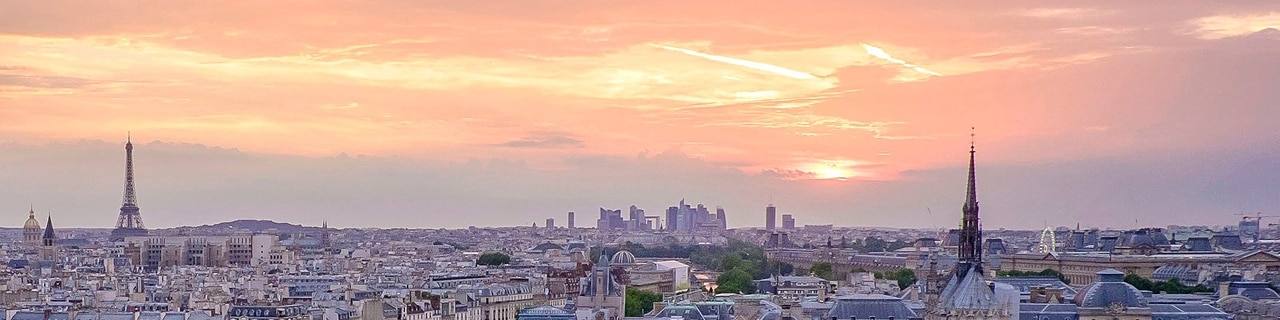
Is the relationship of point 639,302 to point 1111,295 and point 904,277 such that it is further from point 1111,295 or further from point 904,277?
point 1111,295

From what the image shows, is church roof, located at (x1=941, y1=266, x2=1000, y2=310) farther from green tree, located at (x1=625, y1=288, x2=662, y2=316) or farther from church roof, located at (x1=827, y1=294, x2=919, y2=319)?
green tree, located at (x1=625, y1=288, x2=662, y2=316)

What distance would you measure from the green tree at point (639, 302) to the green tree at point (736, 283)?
13173 millimetres

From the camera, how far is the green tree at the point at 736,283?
138 m

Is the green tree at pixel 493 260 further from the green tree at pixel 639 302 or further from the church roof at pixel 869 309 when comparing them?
the church roof at pixel 869 309

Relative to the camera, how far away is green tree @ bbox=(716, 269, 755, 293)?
138 meters

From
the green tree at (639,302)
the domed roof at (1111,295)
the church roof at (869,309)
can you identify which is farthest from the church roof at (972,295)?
the green tree at (639,302)

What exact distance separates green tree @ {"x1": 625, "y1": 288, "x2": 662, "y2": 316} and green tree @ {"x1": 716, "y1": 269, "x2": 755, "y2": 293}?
13173 mm

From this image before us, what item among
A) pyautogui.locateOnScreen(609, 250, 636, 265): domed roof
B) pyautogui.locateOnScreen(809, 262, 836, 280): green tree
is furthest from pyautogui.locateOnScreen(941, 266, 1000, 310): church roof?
pyautogui.locateOnScreen(609, 250, 636, 265): domed roof

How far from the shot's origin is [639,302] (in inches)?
4481

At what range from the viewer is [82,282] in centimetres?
13362

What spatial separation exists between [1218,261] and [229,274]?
69.1 m

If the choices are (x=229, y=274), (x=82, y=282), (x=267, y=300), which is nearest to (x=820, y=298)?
(x=267, y=300)

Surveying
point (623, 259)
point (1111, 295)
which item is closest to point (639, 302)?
point (1111, 295)

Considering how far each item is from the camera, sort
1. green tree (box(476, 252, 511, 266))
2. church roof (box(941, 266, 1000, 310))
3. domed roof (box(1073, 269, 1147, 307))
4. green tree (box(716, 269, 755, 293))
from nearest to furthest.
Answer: church roof (box(941, 266, 1000, 310)), domed roof (box(1073, 269, 1147, 307)), green tree (box(716, 269, 755, 293)), green tree (box(476, 252, 511, 266))
